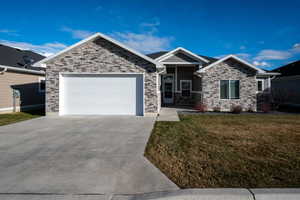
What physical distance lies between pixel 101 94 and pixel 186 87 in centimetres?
912

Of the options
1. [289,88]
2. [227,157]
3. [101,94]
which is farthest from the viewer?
[289,88]

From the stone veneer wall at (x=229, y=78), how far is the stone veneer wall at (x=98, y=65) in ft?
15.7

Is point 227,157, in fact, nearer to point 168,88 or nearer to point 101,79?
point 101,79

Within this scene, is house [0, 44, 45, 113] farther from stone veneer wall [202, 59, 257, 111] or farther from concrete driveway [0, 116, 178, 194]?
stone veneer wall [202, 59, 257, 111]

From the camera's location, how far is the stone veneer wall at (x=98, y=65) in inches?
413

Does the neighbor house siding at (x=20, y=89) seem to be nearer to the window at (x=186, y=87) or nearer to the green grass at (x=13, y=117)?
the green grass at (x=13, y=117)

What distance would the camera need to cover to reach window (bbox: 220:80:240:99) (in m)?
13.0

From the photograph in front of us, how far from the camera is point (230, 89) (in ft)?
42.8

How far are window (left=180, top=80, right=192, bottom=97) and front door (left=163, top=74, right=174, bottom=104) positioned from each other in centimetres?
96

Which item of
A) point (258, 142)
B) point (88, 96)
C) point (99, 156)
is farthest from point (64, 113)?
point (258, 142)

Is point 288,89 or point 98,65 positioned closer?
point 98,65

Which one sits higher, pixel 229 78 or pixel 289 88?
pixel 229 78

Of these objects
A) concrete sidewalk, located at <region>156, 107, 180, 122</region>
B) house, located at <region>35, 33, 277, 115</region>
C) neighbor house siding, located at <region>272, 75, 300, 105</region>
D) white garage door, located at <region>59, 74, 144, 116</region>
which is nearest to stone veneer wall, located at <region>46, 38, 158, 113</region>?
house, located at <region>35, 33, 277, 115</region>

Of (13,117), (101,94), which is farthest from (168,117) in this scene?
(13,117)
